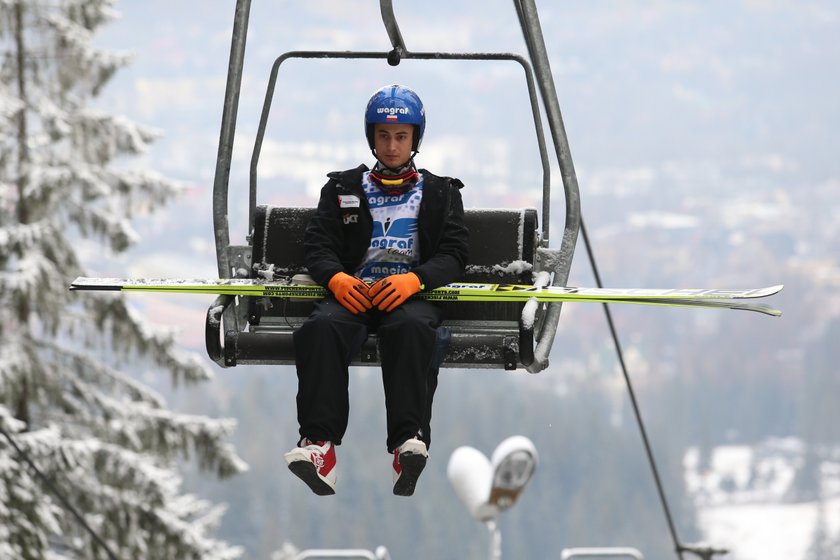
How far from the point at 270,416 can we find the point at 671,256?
57592 mm

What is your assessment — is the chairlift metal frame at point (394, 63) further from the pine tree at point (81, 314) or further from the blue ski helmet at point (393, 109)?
the pine tree at point (81, 314)

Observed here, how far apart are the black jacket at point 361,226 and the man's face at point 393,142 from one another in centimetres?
11

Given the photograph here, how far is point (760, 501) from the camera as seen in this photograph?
4286 inches

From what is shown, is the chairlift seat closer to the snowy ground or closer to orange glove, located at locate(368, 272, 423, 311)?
orange glove, located at locate(368, 272, 423, 311)

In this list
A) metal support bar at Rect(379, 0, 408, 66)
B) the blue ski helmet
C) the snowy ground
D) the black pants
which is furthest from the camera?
the snowy ground

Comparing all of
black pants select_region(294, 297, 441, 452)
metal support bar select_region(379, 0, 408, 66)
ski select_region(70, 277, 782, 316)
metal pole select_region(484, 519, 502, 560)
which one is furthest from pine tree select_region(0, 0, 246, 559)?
black pants select_region(294, 297, 441, 452)

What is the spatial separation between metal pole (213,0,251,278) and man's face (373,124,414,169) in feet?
1.72

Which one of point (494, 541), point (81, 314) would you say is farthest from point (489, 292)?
point (81, 314)

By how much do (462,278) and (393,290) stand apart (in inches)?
33.5

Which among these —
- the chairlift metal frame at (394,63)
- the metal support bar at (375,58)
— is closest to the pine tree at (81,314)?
the metal support bar at (375,58)

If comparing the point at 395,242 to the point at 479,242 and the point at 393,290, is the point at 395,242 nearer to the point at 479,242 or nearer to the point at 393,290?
the point at 393,290

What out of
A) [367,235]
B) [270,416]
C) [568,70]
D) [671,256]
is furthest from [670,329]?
[367,235]

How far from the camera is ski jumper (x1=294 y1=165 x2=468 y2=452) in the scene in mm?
4363

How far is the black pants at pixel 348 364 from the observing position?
4348mm
